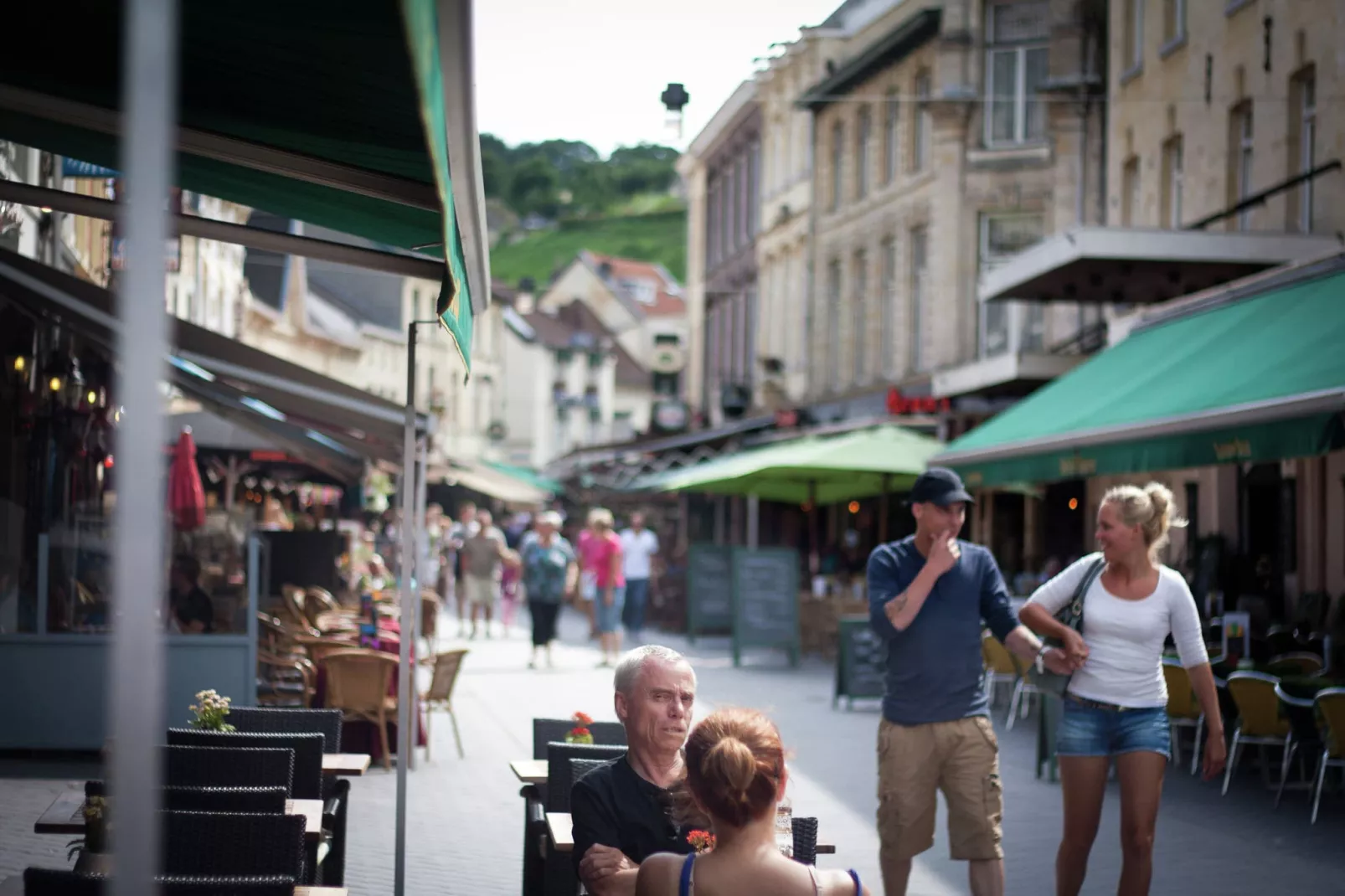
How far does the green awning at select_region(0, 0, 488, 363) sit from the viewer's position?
→ 13.2ft

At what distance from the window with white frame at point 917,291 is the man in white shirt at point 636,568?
7.26 meters

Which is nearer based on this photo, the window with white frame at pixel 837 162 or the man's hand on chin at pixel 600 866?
the man's hand on chin at pixel 600 866

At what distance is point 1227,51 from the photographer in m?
18.6

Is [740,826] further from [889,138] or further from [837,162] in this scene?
[837,162]

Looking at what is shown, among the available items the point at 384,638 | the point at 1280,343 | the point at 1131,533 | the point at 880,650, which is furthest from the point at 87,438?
the point at 1131,533

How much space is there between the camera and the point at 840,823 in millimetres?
10172

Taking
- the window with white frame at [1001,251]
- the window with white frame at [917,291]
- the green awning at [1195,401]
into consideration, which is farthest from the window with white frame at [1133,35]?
the window with white frame at [917,291]

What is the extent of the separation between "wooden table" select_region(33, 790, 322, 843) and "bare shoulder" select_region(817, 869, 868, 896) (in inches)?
84.0

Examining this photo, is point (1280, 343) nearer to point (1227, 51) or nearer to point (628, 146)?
point (1227, 51)

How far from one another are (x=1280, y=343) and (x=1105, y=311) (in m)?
11.4

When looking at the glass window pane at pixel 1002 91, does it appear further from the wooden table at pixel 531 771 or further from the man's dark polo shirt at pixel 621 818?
the man's dark polo shirt at pixel 621 818

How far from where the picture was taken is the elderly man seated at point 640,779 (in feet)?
15.8

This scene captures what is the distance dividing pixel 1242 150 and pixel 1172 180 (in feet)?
7.24

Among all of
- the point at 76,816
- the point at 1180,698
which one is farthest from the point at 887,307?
the point at 76,816
